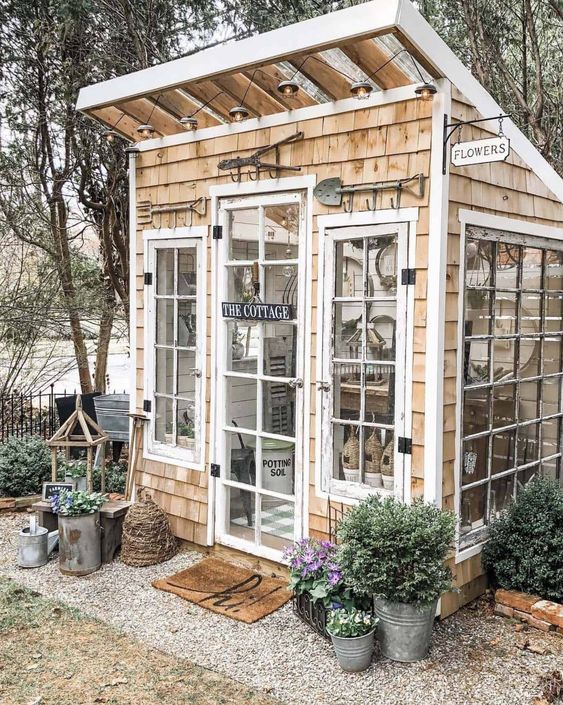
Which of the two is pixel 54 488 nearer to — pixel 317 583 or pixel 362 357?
pixel 317 583

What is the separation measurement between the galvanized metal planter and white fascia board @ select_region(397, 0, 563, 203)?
3.12 meters

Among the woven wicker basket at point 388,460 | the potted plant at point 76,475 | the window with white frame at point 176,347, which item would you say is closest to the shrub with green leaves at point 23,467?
the potted plant at point 76,475

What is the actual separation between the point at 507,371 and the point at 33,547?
3.68 metres

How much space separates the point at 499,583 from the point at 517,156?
283cm

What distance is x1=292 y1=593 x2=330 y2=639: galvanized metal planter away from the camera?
3889 mm

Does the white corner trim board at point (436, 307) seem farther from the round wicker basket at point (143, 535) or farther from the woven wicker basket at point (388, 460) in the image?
the round wicker basket at point (143, 535)

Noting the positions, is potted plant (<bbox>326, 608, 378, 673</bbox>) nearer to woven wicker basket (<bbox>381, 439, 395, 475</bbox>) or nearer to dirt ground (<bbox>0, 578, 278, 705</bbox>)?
dirt ground (<bbox>0, 578, 278, 705</bbox>)

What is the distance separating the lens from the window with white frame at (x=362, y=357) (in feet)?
13.5

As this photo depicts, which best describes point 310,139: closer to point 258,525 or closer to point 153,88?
point 153,88

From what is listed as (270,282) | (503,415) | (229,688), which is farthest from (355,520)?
(270,282)

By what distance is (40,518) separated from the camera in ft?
17.9

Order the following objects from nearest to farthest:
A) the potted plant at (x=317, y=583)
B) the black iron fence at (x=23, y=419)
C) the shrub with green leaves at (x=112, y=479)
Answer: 1. the potted plant at (x=317, y=583)
2. the shrub with green leaves at (x=112, y=479)
3. the black iron fence at (x=23, y=419)

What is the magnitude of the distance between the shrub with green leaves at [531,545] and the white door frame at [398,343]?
78 cm

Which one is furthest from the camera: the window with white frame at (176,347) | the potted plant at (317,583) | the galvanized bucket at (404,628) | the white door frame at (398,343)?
the window with white frame at (176,347)
